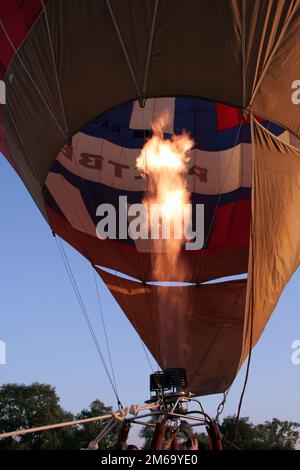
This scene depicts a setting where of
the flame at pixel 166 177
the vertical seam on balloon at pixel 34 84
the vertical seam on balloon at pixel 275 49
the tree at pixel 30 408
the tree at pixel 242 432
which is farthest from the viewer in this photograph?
the tree at pixel 30 408

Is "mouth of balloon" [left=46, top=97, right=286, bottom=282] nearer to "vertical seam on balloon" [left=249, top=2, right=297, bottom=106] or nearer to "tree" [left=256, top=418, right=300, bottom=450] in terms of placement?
"vertical seam on balloon" [left=249, top=2, right=297, bottom=106]

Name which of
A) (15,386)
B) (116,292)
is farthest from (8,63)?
(15,386)

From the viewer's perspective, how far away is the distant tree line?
112ft

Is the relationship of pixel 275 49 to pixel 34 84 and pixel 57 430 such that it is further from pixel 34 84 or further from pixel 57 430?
pixel 57 430

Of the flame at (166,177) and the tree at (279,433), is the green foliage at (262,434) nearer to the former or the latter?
the tree at (279,433)

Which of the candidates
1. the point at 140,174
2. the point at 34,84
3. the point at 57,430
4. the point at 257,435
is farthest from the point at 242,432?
the point at 34,84

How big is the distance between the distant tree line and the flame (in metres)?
25.2

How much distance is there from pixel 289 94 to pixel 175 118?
260 cm

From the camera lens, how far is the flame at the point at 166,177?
9.59m

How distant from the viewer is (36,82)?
7.88 metres

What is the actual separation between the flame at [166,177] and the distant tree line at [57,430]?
991 inches

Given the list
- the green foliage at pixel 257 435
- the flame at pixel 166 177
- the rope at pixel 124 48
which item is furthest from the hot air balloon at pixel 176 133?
the green foliage at pixel 257 435

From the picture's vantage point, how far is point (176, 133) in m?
9.75
